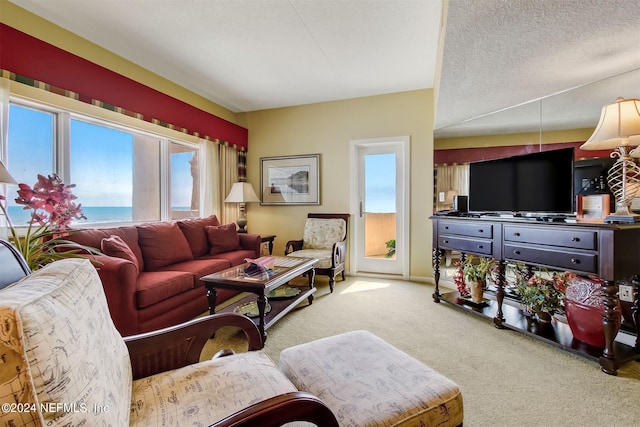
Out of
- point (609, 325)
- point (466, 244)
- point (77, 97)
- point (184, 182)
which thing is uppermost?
point (77, 97)

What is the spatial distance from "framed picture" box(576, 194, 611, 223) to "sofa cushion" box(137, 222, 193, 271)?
3561 mm

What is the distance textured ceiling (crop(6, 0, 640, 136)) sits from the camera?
167cm

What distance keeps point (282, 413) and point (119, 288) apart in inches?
74.5

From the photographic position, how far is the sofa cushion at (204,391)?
0.86m

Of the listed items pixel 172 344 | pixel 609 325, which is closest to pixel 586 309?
pixel 609 325

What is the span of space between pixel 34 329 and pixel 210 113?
4.21m

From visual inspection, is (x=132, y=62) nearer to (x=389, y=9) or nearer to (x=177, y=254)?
(x=177, y=254)

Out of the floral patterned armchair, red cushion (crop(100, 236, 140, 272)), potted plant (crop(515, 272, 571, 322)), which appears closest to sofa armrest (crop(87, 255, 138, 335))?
red cushion (crop(100, 236, 140, 272))

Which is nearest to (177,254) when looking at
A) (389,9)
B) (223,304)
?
(223,304)

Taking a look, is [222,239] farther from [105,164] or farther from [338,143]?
[338,143]

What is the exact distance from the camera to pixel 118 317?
6.82 ft

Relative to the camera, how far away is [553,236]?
2068 mm

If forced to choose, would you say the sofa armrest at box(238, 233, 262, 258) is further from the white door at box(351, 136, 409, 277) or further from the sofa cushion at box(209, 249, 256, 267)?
the white door at box(351, 136, 409, 277)

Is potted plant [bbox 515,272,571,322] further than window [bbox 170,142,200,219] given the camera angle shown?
No
